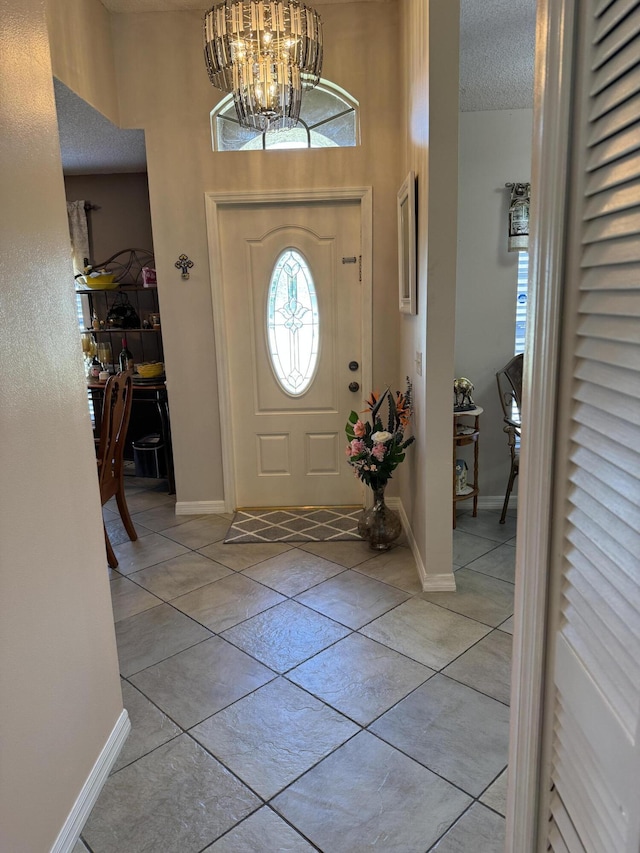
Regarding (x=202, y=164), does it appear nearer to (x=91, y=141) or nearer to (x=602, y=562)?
(x=91, y=141)

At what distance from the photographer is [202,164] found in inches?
144

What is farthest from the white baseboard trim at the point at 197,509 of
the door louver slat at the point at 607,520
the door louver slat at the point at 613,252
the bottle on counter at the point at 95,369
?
the door louver slat at the point at 613,252

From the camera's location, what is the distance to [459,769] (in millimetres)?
1827

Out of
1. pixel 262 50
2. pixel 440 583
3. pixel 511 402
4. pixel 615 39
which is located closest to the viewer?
pixel 615 39

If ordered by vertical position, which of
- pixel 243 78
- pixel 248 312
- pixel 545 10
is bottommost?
pixel 248 312

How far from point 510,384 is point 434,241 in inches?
56.3

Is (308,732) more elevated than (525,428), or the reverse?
(525,428)

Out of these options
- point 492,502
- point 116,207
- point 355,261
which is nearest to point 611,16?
point 355,261

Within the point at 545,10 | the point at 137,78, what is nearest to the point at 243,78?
the point at 137,78

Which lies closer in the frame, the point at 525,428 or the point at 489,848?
the point at 525,428

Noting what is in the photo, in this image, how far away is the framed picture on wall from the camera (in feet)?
9.53

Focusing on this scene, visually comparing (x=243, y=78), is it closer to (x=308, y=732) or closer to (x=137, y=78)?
(x=137, y=78)

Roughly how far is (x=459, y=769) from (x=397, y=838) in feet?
1.05

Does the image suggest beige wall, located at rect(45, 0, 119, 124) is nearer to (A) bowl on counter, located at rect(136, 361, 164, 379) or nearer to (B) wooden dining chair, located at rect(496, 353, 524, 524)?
(A) bowl on counter, located at rect(136, 361, 164, 379)
